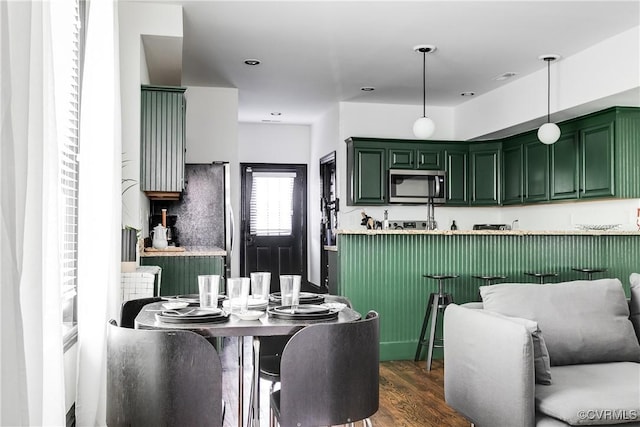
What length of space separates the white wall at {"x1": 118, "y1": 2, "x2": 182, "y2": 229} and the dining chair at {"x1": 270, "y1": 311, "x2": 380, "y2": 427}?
2.49 metres

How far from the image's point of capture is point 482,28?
4.85 metres

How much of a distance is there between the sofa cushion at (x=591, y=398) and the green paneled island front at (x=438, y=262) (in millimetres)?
2324

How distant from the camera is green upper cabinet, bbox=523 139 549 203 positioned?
21.2 feet

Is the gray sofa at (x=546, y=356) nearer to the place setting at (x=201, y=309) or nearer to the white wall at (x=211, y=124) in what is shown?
the place setting at (x=201, y=309)

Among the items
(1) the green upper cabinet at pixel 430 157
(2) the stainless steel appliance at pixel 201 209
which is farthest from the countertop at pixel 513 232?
(1) the green upper cabinet at pixel 430 157

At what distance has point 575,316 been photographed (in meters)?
2.90

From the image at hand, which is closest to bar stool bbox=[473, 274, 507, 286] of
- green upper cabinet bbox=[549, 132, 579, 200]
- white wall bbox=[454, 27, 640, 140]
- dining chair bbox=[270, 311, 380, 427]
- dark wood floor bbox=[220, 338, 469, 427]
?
dark wood floor bbox=[220, 338, 469, 427]

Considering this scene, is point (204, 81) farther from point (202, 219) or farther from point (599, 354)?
point (599, 354)

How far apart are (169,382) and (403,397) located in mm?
2274

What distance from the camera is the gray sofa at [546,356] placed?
2.41 metres

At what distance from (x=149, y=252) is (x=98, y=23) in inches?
76.1

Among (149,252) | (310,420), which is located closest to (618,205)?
(149,252)

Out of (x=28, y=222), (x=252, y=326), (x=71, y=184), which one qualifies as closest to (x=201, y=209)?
(x=71, y=184)

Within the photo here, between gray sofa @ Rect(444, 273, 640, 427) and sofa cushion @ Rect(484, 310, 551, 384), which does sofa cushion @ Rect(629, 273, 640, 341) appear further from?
sofa cushion @ Rect(484, 310, 551, 384)
